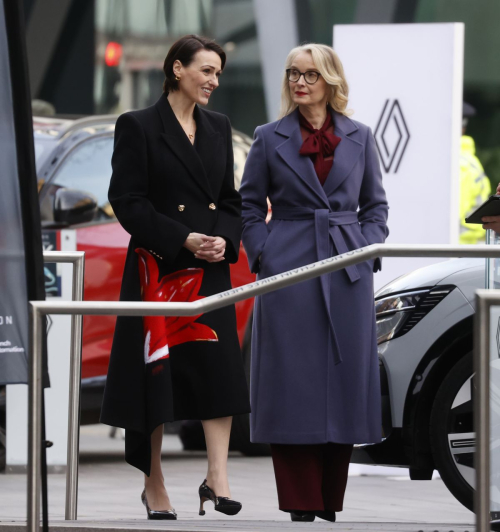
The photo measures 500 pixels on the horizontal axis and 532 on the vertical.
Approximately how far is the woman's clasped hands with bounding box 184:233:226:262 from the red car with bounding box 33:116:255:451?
231 centimetres

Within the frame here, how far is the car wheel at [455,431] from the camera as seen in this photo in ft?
18.2

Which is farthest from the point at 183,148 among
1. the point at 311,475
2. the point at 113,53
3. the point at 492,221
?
the point at 113,53

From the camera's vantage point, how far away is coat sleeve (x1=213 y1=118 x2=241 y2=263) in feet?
17.4

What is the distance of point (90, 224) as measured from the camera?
8094mm

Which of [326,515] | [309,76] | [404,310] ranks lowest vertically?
[326,515]

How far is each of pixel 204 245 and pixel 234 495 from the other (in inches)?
85.3

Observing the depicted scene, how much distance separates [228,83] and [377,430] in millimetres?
14099

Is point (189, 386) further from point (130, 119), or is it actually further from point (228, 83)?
point (228, 83)

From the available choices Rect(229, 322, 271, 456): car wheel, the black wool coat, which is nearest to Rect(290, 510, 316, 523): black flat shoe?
the black wool coat

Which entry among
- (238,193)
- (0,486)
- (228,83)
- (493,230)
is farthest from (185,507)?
(228,83)

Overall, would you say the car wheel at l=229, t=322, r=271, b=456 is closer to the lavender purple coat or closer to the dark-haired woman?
the lavender purple coat

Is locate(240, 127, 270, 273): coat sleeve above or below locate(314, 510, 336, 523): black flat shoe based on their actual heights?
above

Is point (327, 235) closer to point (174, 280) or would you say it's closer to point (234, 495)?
point (174, 280)

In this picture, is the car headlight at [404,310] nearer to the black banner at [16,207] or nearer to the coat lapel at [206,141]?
the coat lapel at [206,141]
